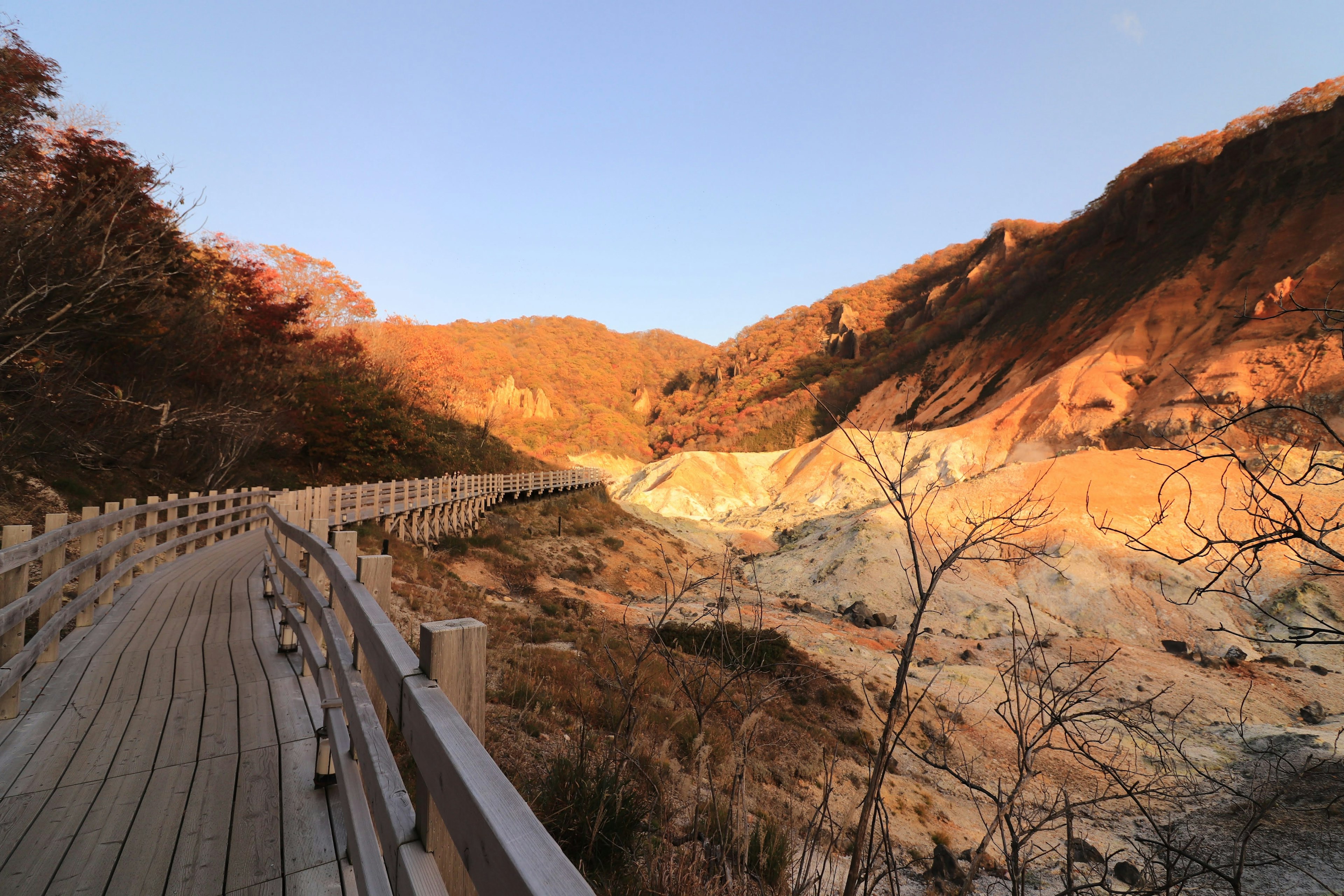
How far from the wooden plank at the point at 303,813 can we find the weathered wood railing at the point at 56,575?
1911mm

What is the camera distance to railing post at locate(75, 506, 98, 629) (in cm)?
612

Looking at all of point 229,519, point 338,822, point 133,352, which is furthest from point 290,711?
point 133,352

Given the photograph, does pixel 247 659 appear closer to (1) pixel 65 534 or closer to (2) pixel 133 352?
(1) pixel 65 534

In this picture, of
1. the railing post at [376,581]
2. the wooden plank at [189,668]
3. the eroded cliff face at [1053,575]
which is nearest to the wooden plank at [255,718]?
the wooden plank at [189,668]

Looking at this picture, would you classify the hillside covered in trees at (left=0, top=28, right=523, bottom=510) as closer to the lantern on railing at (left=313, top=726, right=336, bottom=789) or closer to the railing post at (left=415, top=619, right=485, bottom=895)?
the lantern on railing at (left=313, top=726, right=336, bottom=789)

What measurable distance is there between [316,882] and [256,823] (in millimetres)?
636

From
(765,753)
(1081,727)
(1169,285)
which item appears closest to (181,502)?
(765,753)

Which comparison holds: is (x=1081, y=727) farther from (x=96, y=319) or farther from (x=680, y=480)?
(x=680, y=480)

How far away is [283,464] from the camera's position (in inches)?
993

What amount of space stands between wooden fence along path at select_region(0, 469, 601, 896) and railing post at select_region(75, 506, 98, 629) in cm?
2

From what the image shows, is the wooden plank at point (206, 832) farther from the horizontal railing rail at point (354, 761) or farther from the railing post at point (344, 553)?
the railing post at point (344, 553)

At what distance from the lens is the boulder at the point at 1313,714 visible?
1459cm

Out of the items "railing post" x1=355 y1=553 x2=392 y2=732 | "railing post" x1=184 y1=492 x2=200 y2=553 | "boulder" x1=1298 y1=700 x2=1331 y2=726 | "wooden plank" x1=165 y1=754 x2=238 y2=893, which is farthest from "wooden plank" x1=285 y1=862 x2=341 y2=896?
"boulder" x1=1298 y1=700 x2=1331 y2=726

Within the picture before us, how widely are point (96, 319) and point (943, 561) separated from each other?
1492 centimetres
